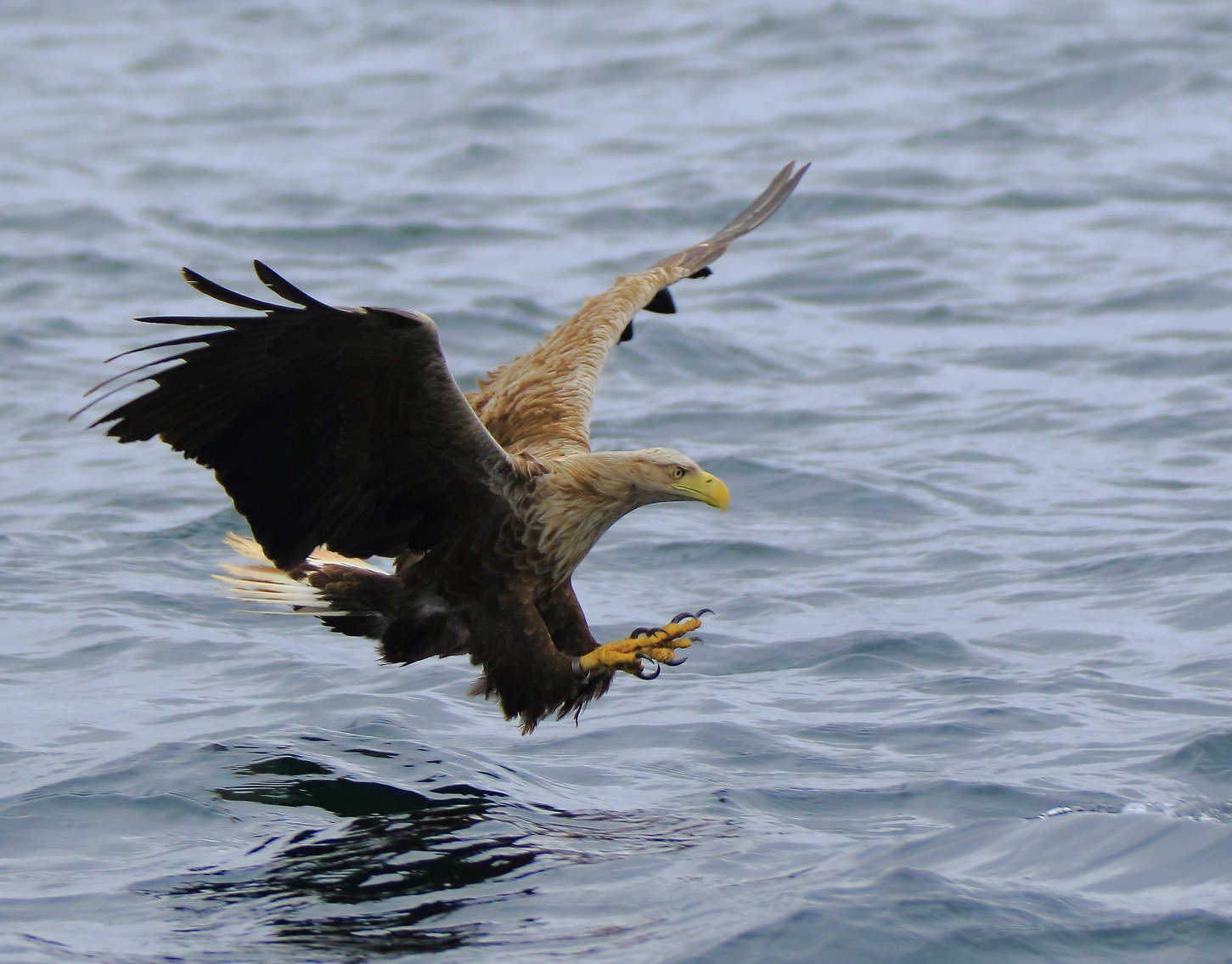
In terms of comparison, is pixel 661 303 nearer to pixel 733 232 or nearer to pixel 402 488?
pixel 733 232

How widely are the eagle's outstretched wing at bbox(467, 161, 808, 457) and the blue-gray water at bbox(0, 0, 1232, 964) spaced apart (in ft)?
3.24

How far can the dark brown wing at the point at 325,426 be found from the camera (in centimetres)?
517

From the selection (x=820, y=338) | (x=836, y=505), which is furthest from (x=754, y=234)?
(x=836, y=505)

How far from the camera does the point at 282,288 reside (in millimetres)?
4891

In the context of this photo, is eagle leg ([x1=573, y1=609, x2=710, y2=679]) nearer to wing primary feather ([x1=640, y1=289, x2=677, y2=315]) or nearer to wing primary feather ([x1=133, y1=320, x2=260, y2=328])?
wing primary feather ([x1=133, y1=320, x2=260, y2=328])

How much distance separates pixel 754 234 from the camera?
14867mm

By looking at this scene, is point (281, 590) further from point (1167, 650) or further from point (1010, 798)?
point (1167, 650)

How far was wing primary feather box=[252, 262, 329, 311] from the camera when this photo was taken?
4738 mm

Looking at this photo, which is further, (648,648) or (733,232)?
(733,232)

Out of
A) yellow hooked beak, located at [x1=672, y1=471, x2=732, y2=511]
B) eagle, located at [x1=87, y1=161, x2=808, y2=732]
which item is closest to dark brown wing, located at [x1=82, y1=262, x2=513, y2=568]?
eagle, located at [x1=87, y1=161, x2=808, y2=732]

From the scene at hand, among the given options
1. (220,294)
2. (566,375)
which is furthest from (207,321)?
(566,375)

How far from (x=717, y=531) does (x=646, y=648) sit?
10.1 ft

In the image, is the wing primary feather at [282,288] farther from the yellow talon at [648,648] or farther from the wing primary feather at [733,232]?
the wing primary feather at [733,232]

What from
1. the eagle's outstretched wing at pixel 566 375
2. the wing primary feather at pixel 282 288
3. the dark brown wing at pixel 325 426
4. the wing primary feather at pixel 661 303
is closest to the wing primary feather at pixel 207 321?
the dark brown wing at pixel 325 426
